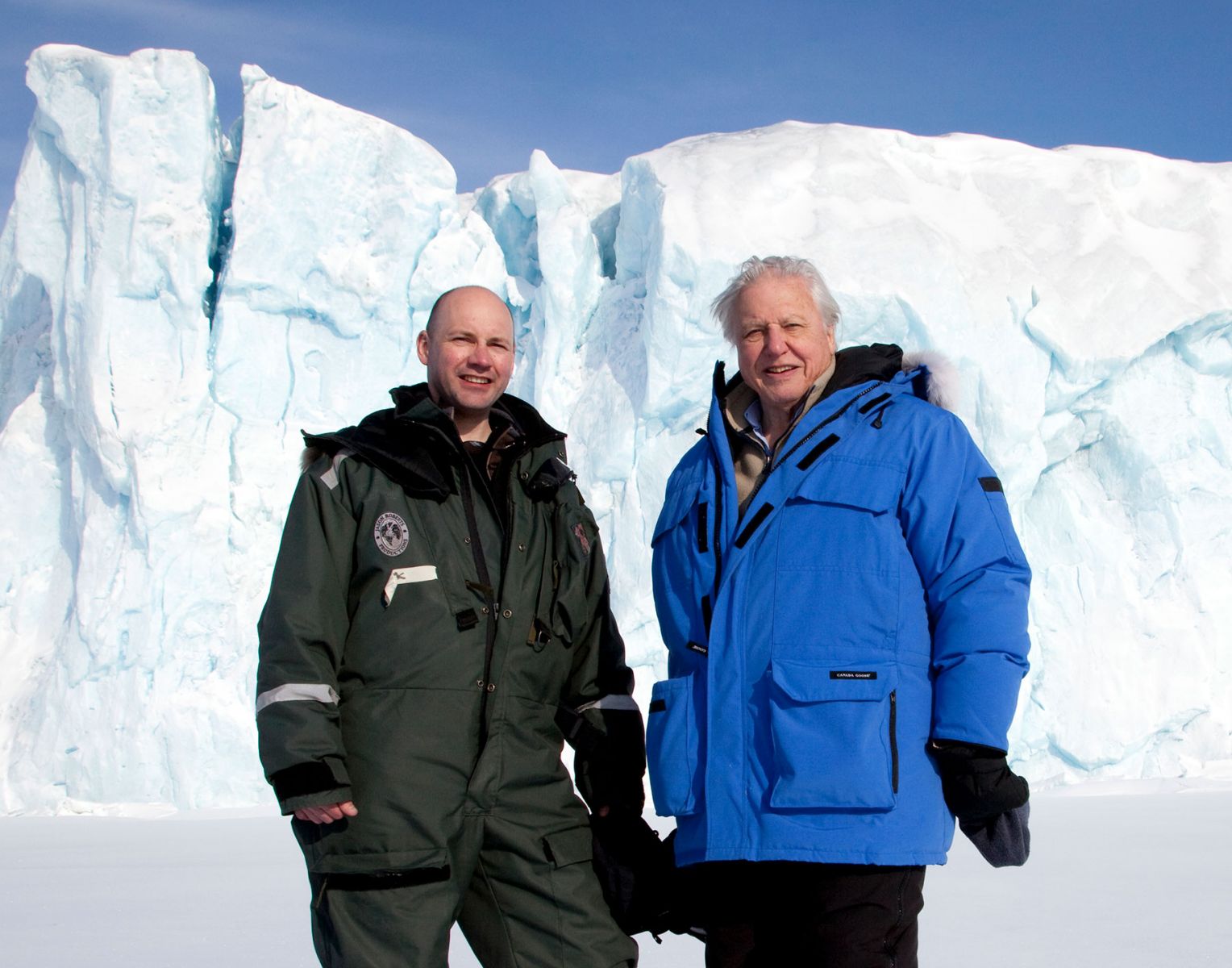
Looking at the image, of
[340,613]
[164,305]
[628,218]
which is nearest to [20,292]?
[164,305]

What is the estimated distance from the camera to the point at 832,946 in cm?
177

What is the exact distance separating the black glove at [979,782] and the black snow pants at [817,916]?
13 centimetres

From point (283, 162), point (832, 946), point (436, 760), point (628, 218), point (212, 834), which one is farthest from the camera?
point (628, 218)

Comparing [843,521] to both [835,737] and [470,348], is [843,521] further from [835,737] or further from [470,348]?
[470,348]

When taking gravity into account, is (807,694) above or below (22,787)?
above

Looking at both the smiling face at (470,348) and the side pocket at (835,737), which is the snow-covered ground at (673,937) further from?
the smiling face at (470,348)

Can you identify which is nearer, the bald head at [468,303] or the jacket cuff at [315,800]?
the jacket cuff at [315,800]

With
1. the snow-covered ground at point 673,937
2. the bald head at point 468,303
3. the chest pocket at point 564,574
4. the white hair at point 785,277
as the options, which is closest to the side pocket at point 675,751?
the chest pocket at point 564,574

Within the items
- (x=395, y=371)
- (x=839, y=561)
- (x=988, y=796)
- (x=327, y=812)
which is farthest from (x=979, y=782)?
(x=395, y=371)

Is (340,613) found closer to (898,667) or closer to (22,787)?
(898,667)

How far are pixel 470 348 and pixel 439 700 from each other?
62 centimetres

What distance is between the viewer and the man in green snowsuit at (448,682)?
1912 millimetres

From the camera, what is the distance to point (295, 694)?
1879mm

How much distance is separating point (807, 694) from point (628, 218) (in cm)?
1041
